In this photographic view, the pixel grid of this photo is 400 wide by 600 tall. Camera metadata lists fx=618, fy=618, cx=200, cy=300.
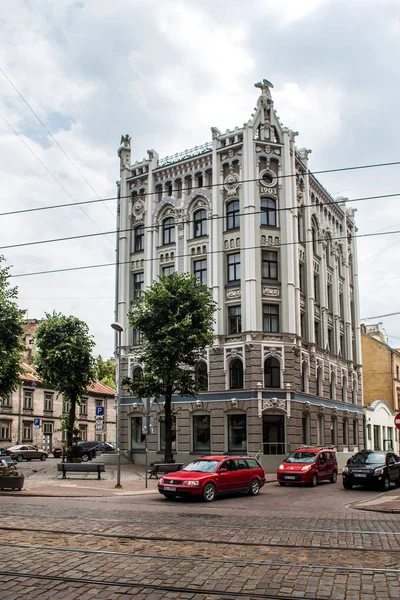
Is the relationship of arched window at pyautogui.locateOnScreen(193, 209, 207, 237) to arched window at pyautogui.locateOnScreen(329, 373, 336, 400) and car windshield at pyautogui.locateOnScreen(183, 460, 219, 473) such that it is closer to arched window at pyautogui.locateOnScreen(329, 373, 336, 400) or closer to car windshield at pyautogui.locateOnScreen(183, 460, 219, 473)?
arched window at pyautogui.locateOnScreen(329, 373, 336, 400)

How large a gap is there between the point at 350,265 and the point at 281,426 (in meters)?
19.4

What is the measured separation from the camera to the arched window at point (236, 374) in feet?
117

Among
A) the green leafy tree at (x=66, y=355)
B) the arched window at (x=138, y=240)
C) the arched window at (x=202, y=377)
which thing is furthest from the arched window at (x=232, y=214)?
the green leafy tree at (x=66, y=355)

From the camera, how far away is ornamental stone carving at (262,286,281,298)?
36.5m

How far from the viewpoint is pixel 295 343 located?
36219 mm

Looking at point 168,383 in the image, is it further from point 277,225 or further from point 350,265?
point 350,265

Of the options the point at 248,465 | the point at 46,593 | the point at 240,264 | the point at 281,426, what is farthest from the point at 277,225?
the point at 46,593

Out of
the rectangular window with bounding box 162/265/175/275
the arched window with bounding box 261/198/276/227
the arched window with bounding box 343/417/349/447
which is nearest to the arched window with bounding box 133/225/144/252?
the rectangular window with bounding box 162/265/175/275

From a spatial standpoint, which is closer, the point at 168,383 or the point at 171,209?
the point at 168,383

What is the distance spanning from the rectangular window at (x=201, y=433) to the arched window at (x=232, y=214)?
38.1 feet

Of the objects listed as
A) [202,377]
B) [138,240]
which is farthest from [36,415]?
[202,377]

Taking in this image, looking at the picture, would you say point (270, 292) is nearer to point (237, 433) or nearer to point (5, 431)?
point (237, 433)

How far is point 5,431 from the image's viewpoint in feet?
182

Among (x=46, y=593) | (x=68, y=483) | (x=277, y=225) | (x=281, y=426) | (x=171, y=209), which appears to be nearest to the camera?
(x=46, y=593)
